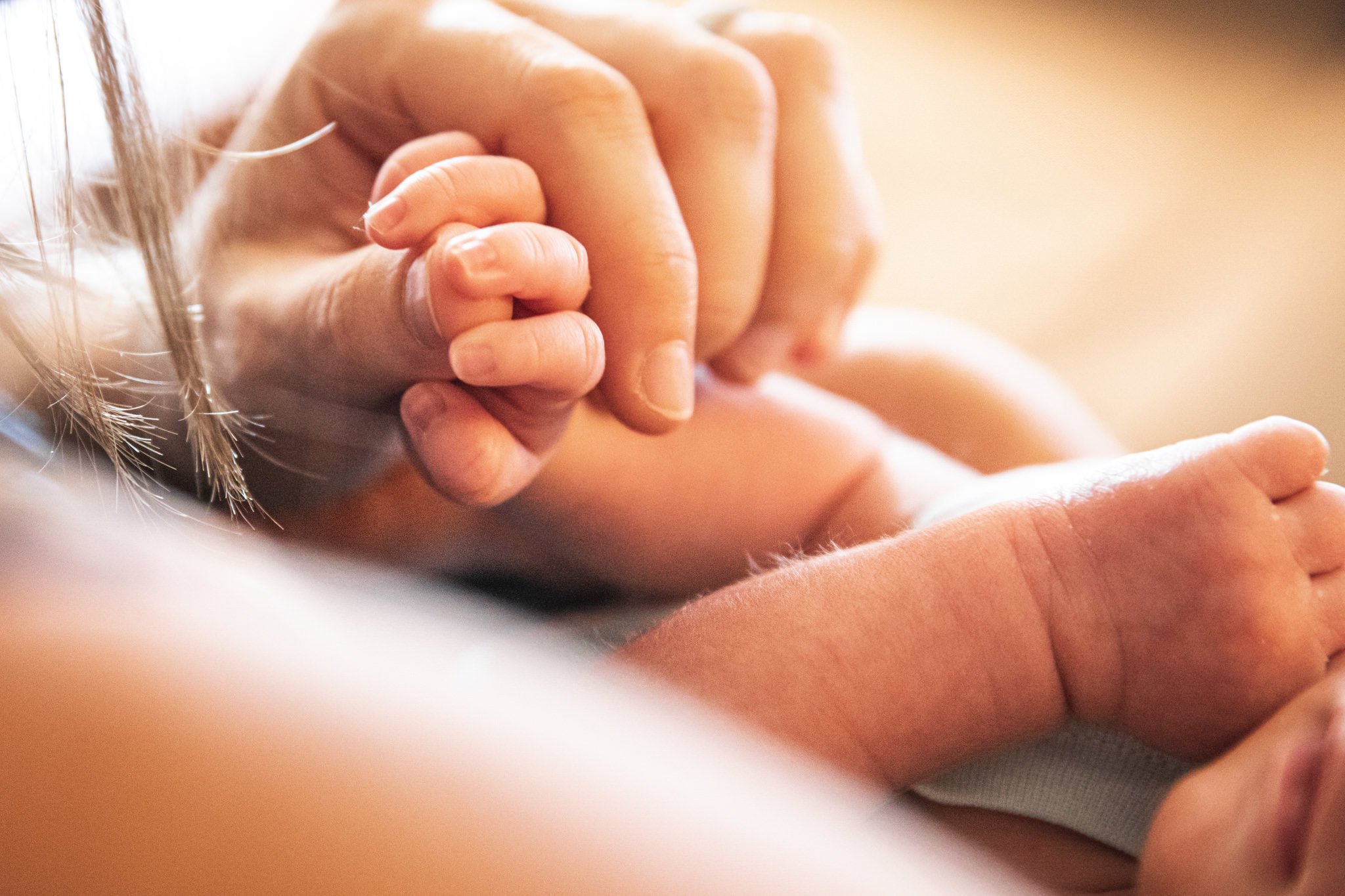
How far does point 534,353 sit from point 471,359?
0.9 inches

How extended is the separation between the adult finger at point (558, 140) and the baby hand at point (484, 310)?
18 millimetres

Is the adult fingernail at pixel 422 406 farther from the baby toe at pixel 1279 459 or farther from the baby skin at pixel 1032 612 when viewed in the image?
the baby toe at pixel 1279 459

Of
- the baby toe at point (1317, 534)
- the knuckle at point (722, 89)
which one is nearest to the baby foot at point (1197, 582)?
the baby toe at point (1317, 534)

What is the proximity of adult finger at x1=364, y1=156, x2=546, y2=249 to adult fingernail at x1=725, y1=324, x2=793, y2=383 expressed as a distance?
0.19 m

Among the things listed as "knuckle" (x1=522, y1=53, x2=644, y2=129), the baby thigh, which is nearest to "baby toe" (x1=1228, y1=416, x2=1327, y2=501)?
the baby thigh

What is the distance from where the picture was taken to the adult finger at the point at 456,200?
35 centimetres

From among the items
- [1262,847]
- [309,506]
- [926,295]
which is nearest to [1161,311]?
[926,295]

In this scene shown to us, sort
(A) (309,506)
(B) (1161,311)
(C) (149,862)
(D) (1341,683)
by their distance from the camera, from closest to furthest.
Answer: (C) (149,862) → (D) (1341,683) → (A) (309,506) → (B) (1161,311)

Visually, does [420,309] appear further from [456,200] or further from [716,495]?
[716,495]

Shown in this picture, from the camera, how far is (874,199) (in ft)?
2.02

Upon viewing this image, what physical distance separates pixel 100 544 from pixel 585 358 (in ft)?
0.60

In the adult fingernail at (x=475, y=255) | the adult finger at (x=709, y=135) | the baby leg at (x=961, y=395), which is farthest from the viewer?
the baby leg at (x=961, y=395)

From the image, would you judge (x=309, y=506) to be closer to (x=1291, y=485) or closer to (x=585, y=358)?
(x=585, y=358)

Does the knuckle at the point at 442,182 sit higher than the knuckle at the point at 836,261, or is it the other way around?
the knuckle at the point at 442,182
